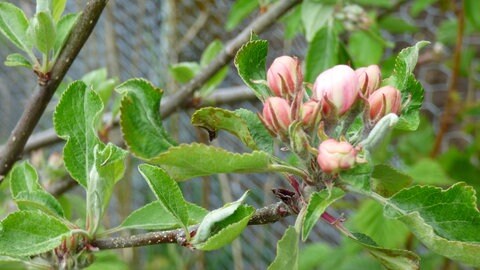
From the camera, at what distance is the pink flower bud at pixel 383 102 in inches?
25.9

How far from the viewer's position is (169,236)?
73cm

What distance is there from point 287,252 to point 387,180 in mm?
191

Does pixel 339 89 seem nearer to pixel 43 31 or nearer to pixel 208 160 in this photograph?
pixel 208 160

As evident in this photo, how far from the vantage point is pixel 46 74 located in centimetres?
92

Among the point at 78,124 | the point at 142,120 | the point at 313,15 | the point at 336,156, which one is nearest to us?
the point at 336,156

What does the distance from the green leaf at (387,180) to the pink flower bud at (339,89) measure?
11cm

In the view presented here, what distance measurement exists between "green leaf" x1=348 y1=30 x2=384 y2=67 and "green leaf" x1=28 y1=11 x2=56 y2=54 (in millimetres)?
1024

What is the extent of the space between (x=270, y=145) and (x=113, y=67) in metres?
2.31

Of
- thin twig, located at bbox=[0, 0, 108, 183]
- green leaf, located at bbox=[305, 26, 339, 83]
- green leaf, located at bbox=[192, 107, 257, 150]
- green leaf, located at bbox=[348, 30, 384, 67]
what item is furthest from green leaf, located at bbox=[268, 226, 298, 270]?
green leaf, located at bbox=[348, 30, 384, 67]

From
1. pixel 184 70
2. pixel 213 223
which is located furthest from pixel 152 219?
pixel 184 70

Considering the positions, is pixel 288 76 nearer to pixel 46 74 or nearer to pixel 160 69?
pixel 46 74

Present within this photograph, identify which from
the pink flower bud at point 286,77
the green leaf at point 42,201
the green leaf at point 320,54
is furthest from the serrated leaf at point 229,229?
the green leaf at point 320,54

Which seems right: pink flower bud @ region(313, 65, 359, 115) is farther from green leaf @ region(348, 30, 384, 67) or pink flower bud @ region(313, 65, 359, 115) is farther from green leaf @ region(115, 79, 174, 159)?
green leaf @ region(348, 30, 384, 67)

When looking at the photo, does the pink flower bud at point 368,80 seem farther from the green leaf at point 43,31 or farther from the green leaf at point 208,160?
the green leaf at point 43,31
